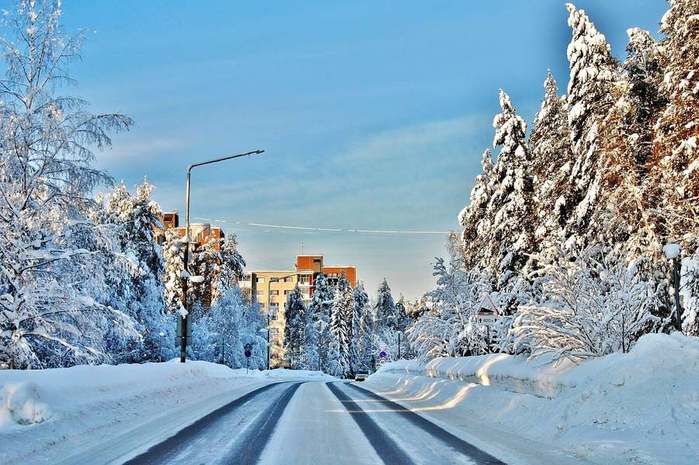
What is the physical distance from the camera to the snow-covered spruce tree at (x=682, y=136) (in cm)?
2034

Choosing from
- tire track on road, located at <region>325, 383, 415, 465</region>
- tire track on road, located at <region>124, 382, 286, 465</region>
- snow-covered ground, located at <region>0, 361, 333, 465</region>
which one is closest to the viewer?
tire track on road, located at <region>124, 382, 286, 465</region>

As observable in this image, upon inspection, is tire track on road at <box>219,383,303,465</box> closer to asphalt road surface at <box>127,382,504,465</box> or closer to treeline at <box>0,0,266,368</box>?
asphalt road surface at <box>127,382,504,465</box>

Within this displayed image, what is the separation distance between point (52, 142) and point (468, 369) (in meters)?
13.2

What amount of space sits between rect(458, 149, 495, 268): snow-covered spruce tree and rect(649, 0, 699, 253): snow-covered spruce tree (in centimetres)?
1492

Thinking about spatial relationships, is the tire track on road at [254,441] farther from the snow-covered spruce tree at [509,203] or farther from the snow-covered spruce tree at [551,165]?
the snow-covered spruce tree at [509,203]

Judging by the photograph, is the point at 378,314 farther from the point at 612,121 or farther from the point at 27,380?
the point at 27,380

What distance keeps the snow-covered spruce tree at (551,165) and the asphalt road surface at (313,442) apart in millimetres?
17432

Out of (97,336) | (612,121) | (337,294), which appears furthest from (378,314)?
(97,336)

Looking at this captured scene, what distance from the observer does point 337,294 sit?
305ft

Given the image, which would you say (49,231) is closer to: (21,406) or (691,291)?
(21,406)

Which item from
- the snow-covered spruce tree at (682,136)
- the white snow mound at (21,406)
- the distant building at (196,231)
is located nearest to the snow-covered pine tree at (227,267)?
the distant building at (196,231)

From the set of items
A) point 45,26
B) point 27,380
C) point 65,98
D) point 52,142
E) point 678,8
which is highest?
point 678,8

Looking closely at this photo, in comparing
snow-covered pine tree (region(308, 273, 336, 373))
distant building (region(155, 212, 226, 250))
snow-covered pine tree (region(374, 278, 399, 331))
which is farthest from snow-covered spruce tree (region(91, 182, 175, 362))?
snow-covered pine tree (region(374, 278, 399, 331))

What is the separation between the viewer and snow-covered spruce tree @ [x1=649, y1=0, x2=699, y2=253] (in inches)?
801
